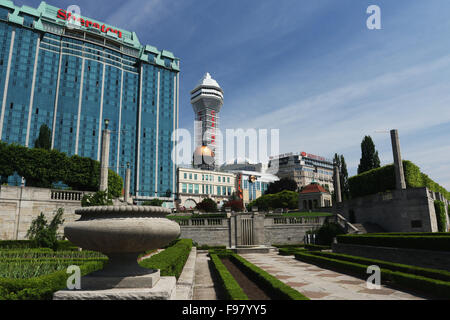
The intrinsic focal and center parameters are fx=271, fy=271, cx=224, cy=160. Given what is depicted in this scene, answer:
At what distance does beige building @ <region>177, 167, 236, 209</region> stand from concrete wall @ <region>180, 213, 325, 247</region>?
203 feet

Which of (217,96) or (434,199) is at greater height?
(217,96)

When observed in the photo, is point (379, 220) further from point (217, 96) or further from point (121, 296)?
point (217, 96)

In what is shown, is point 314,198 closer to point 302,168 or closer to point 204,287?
point 204,287

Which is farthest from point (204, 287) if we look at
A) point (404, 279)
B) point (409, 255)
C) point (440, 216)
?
point (440, 216)

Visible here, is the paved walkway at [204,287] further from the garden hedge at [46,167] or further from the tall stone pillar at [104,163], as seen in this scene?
the garden hedge at [46,167]

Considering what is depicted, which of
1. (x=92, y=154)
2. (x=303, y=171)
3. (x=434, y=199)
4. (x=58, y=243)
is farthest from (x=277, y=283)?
A: (x=303, y=171)

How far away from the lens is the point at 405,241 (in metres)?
15.4

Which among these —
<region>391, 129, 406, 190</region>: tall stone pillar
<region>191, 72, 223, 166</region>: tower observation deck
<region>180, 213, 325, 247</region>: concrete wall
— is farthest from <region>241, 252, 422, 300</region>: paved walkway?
<region>191, 72, 223, 166</region>: tower observation deck

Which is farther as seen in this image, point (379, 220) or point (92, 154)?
point (92, 154)

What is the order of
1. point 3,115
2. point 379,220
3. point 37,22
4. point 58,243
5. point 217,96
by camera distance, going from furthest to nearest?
1. point 217,96
2. point 37,22
3. point 3,115
4. point 379,220
5. point 58,243

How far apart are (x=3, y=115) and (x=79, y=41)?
1311 inches

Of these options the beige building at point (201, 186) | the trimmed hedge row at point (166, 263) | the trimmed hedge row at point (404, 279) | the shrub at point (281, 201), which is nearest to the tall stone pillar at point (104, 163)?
the trimmed hedge row at point (166, 263)

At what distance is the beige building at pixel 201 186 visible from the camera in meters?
102

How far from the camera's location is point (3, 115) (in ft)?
234
